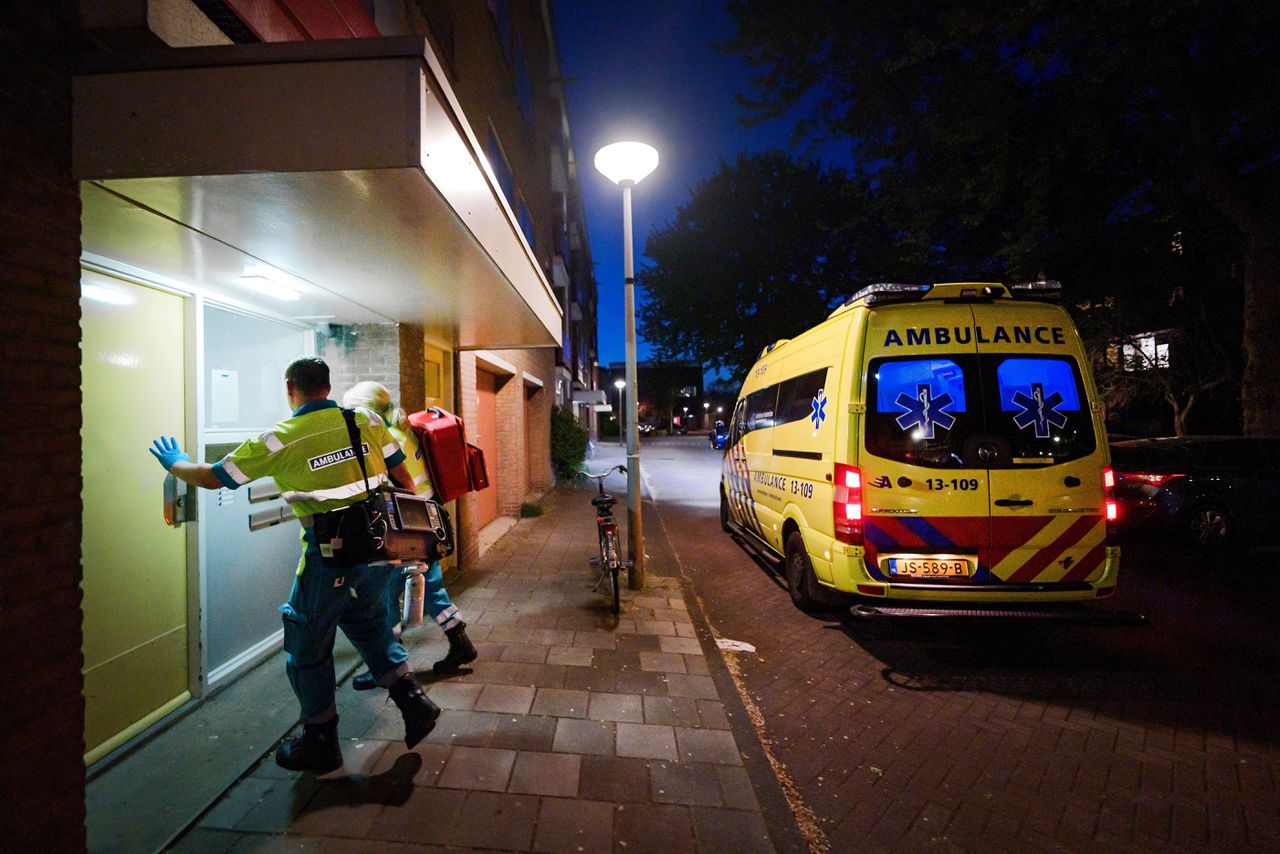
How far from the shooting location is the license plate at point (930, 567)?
3965 mm

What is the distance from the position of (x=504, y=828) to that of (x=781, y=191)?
21.4 meters

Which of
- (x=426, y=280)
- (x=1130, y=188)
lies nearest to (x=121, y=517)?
(x=426, y=280)

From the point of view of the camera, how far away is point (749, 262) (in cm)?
2047

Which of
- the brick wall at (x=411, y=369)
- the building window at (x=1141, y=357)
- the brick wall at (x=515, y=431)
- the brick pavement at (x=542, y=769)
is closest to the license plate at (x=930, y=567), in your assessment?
the brick pavement at (x=542, y=769)

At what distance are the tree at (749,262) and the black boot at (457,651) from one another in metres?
17.6

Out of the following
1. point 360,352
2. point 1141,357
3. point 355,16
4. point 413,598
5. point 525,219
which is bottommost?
point 413,598

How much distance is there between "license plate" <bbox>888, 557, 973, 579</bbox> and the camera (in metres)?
3.96

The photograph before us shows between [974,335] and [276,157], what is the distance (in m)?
4.35

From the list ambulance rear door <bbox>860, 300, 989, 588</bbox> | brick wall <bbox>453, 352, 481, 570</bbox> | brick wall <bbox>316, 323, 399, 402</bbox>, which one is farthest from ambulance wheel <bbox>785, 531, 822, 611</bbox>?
brick wall <bbox>316, 323, 399, 402</bbox>

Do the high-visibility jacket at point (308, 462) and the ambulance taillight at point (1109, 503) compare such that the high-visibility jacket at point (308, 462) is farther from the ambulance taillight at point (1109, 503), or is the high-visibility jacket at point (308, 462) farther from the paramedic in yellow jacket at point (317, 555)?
the ambulance taillight at point (1109, 503)

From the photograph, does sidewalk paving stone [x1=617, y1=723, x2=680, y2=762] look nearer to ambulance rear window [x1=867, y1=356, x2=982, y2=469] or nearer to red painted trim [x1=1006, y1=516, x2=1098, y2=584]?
ambulance rear window [x1=867, y1=356, x2=982, y2=469]

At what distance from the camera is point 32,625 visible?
1.81 metres

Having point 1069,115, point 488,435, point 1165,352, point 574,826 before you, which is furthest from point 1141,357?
point 574,826

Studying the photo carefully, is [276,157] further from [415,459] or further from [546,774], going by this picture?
[546,774]
